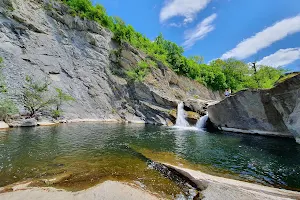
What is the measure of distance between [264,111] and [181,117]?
15.2 metres

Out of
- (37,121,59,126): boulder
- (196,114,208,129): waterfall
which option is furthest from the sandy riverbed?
(196,114,208,129): waterfall

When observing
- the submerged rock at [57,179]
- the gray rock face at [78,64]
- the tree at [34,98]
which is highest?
the gray rock face at [78,64]

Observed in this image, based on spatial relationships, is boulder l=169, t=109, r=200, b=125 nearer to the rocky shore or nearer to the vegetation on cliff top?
the vegetation on cliff top

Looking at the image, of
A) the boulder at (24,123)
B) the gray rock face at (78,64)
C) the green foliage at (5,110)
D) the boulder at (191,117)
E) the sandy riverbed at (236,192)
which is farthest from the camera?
the boulder at (191,117)

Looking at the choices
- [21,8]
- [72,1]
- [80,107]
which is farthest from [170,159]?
[72,1]

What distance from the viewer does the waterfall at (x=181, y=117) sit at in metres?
33.2

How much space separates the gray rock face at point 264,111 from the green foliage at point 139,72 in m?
15.8

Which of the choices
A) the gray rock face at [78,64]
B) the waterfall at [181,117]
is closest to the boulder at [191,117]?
the waterfall at [181,117]

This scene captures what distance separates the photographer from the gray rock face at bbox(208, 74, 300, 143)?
52.6 ft

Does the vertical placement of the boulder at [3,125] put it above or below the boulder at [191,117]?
below

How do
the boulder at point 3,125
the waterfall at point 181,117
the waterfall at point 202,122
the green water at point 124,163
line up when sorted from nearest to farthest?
the green water at point 124,163 → the boulder at point 3,125 → the waterfall at point 202,122 → the waterfall at point 181,117

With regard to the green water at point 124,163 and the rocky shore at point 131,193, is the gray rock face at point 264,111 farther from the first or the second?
the rocky shore at point 131,193

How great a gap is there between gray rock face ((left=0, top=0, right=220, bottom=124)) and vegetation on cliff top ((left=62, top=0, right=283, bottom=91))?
304 cm

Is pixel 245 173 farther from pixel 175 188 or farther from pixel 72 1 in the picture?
pixel 72 1
